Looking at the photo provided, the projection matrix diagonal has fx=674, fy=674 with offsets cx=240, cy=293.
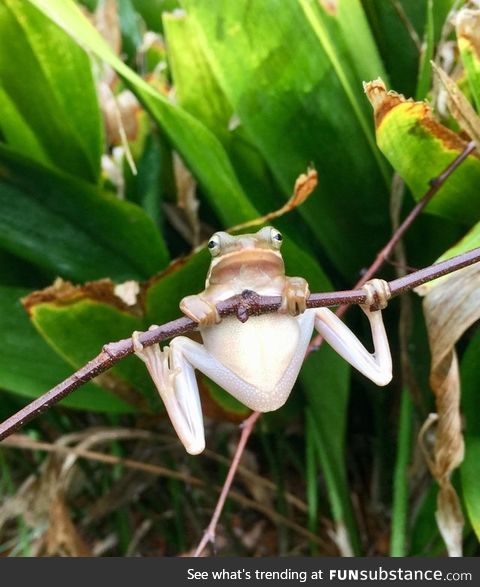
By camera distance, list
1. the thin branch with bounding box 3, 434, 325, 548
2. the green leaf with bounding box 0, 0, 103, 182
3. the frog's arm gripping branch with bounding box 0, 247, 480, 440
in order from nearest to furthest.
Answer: the frog's arm gripping branch with bounding box 0, 247, 480, 440 → the green leaf with bounding box 0, 0, 103, 182 → the thin branch with bounding box 3, 434, 325, 548

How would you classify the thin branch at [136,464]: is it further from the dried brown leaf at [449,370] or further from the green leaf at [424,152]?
the green leaf at [424,152]

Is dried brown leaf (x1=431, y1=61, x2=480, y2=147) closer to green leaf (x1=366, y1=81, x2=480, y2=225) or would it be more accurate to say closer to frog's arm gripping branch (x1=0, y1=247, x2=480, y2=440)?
green leaf (x1=366, y1=81, x2=480, y2=225)

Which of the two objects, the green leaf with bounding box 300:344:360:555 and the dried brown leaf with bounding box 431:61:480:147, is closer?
the dried brown leaf with bounding box 431:61:480:147

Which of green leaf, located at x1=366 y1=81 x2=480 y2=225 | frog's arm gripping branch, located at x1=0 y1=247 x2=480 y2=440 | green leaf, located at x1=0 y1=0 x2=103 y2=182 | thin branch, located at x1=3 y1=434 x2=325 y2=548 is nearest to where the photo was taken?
frog's arm gripping branch, located at x1=0 y1=247 x2=480 y2=440

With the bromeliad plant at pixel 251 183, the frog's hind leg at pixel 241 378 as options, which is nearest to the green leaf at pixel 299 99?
the bromeliad plant at pixel 251 183

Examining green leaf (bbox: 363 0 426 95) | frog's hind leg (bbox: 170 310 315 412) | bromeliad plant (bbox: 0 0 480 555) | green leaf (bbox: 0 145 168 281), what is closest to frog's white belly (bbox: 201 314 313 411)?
frog's hind leg (bbox: 170 310 315 412)

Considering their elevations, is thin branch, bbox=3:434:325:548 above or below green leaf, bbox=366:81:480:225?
below

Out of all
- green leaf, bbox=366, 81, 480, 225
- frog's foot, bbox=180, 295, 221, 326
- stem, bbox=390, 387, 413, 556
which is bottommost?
Result: stem, bbox=390, 387, 413, 556
